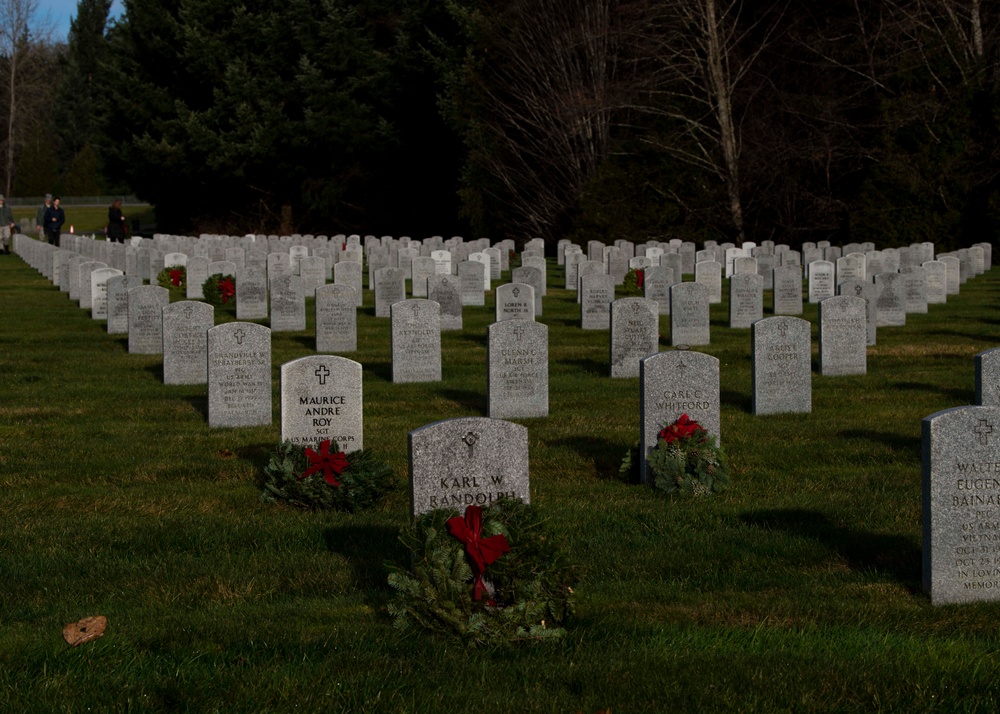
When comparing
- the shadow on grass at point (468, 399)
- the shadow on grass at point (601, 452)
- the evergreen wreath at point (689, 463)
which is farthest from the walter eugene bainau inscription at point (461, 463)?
the shadow on grass at point (468, 399)

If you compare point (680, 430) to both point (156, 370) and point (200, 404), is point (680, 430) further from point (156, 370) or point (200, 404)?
point (156, 370)

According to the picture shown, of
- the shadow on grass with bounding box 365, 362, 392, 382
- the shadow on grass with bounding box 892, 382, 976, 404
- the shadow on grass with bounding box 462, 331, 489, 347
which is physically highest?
the shadow on grass with bounding box 462, 331, 489, 347

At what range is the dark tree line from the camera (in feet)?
123

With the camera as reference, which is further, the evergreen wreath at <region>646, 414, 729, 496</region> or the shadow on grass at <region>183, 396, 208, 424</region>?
the shadow on grass at <region>183, 396, 208, 424</region>

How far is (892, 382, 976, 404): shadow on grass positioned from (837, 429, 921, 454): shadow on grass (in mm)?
2160

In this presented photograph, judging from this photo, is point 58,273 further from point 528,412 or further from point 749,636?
point 749,636

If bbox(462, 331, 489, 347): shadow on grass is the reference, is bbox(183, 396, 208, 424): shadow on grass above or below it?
below

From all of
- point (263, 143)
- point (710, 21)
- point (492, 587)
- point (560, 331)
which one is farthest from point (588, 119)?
point (492, 587)

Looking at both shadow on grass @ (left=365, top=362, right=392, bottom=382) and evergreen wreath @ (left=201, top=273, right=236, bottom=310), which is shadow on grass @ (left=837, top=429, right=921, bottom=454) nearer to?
shadow on grass @ (left=365, top=362, right=392, bottom=382)

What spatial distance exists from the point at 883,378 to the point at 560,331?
6.49 metres

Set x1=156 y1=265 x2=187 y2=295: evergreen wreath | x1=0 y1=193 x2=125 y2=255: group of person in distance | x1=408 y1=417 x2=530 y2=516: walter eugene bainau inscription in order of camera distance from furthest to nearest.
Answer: x1=0 y1=193 x2=125 y2=255: group of person in distance, x1=156 y1=265 x2=187 y2=295: evergreen wreath, x1=408 y1=417 x2=530 y2=516: walter eugene bainau inscription

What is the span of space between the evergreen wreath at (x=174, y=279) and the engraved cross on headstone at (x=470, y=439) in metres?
20.0

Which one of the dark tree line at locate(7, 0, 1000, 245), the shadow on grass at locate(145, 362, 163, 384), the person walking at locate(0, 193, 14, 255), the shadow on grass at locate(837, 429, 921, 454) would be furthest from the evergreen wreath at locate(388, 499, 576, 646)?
the person walking at locate(0, 193, 14, 255)

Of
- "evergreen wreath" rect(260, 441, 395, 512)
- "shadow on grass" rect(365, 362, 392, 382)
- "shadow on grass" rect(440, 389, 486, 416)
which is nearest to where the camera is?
"evergreen wreath" rect(260, 441, 395, 512)
